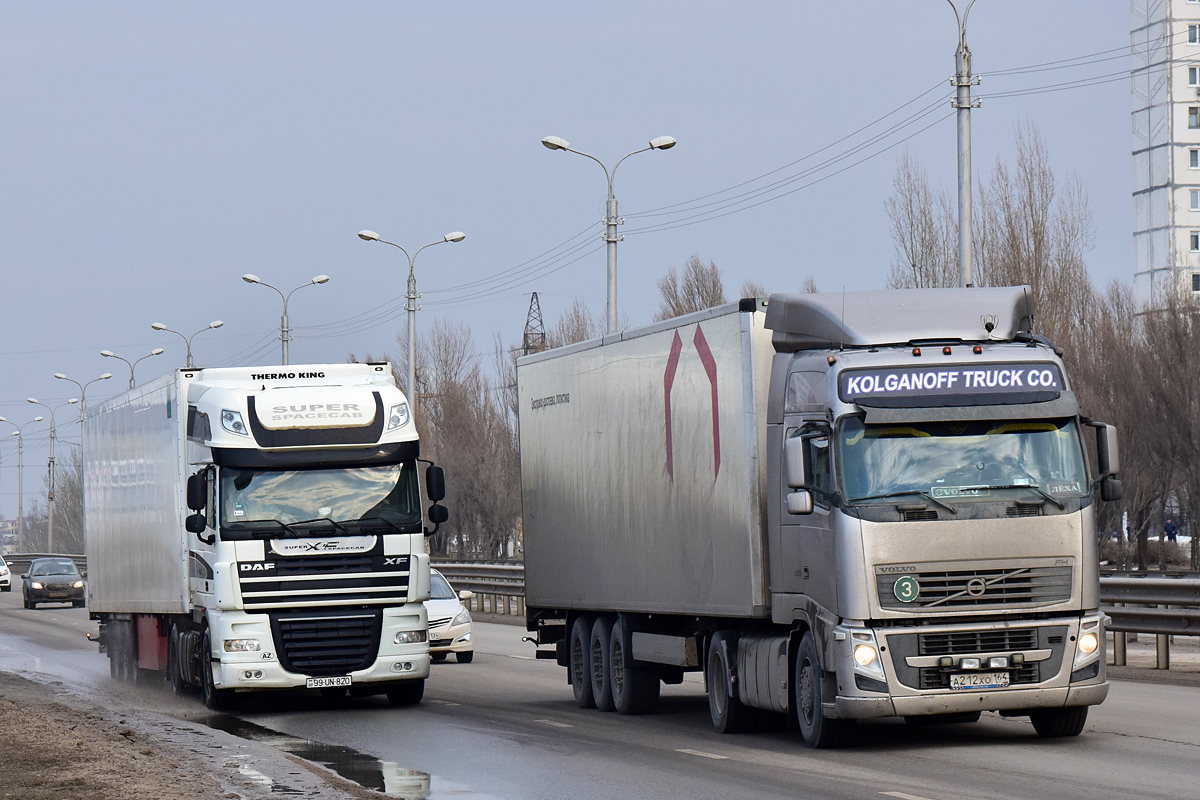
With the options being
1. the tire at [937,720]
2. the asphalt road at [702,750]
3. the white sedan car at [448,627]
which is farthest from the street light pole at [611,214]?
the tire at [937,720]

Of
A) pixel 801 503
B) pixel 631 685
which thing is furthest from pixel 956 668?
pixel 631 685

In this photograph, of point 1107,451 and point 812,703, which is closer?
point 1107,451

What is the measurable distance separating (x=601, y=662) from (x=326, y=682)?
270cm

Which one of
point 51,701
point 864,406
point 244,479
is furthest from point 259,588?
point 864,406

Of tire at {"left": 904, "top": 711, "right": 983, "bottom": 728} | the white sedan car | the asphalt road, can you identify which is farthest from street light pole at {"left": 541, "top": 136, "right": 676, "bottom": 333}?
tire at {"left": 904, "top": 711, "right": 983, "bottom": 728}

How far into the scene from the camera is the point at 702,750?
13375mm

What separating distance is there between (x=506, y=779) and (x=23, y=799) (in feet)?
10.4

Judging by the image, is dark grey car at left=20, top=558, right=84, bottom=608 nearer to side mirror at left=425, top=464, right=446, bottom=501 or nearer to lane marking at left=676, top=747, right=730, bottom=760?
side mirror at left=425, top=464, right=446, bottom=501

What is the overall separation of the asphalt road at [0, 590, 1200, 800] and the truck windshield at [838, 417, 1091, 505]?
184 centimetres

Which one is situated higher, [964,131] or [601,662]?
[964,131]

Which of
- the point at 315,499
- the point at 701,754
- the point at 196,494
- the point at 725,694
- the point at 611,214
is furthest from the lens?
the point at 611,214

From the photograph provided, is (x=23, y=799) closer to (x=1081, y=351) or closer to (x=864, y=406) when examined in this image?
(x=864, y=406)

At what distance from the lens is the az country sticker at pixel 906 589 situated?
1223cm

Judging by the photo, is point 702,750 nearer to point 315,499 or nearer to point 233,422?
point 315,499
